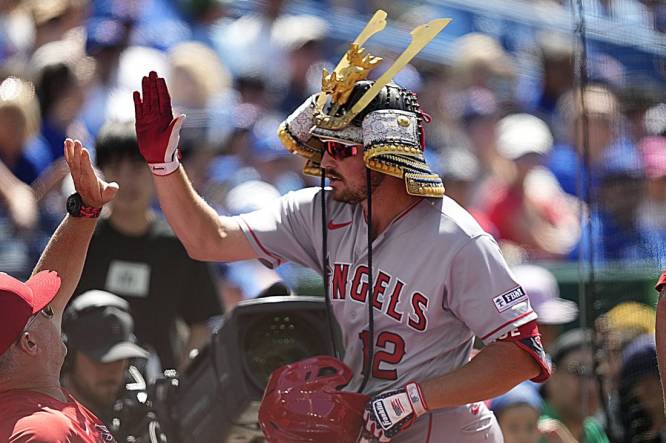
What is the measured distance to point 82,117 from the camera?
26.0 feet

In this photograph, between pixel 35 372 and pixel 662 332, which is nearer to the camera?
pixel 35 372

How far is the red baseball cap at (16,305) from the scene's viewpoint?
11.3ft

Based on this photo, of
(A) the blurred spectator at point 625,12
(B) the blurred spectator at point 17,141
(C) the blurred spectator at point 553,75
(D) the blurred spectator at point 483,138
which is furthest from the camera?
(C) the blurred spectator at point 553,75

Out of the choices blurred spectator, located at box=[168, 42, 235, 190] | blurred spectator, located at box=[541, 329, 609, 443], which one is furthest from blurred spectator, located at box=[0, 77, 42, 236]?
blurred spectator, located at box=[541, 329, 609, 443]

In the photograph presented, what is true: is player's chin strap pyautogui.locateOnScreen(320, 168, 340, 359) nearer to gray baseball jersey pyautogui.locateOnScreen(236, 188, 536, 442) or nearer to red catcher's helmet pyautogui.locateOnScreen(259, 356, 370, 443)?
gray baseball jersey pyautogui.locateOnScreen(236, 188, 536, 442)

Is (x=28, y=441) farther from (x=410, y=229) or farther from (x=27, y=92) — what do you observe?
(x=27, y=92)

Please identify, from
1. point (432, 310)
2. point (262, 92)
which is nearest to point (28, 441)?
point (432, 310)

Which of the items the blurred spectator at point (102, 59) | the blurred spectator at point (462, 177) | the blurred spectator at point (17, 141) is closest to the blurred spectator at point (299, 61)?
the blurred spectator at point (462, 177)

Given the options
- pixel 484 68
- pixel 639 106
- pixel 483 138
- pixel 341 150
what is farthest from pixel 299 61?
pixel 341 150

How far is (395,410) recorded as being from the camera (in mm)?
3920

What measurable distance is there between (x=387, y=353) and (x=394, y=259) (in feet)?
0.96

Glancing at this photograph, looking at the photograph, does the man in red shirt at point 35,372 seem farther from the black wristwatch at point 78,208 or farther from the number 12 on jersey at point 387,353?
the number 12 on jersey at point 387,353

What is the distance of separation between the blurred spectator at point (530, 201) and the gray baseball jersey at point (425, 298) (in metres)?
4.37

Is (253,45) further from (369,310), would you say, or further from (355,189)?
(369,310)
